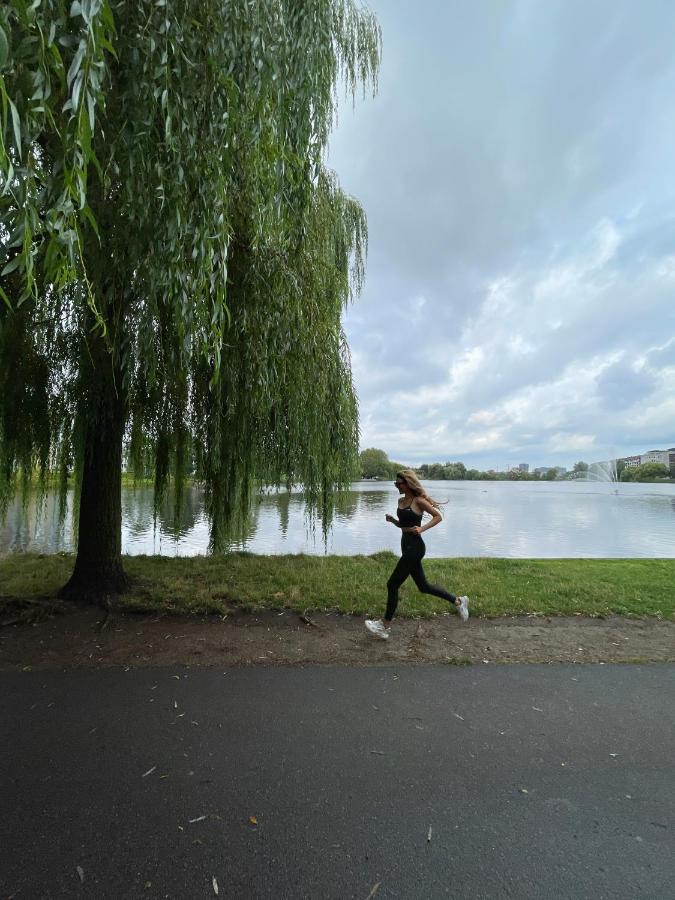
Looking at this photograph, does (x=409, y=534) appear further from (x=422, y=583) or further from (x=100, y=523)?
(x=100, y=523)

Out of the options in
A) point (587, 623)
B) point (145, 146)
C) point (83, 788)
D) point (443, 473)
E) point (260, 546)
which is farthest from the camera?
point (443, 473)

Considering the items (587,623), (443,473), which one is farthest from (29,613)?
(443,473)

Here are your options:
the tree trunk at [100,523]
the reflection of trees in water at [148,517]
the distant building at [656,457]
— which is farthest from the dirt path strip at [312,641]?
the distant building at [656,457]

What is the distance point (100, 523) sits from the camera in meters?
5.26

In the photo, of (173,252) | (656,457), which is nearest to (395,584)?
(173,252)

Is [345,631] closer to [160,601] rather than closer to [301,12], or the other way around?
[160,601]

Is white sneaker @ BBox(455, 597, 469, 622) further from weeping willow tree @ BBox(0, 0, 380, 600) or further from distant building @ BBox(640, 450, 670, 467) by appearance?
distant building @ BBox(640, 450, 670, 467)

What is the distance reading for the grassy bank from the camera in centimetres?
511

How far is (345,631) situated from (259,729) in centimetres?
187

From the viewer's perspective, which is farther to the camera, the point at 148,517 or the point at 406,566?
the point at 148,517

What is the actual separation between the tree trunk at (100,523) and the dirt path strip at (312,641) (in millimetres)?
466

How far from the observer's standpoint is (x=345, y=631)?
14.5ft

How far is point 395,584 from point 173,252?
137 inches

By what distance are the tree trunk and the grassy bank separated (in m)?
0.32
